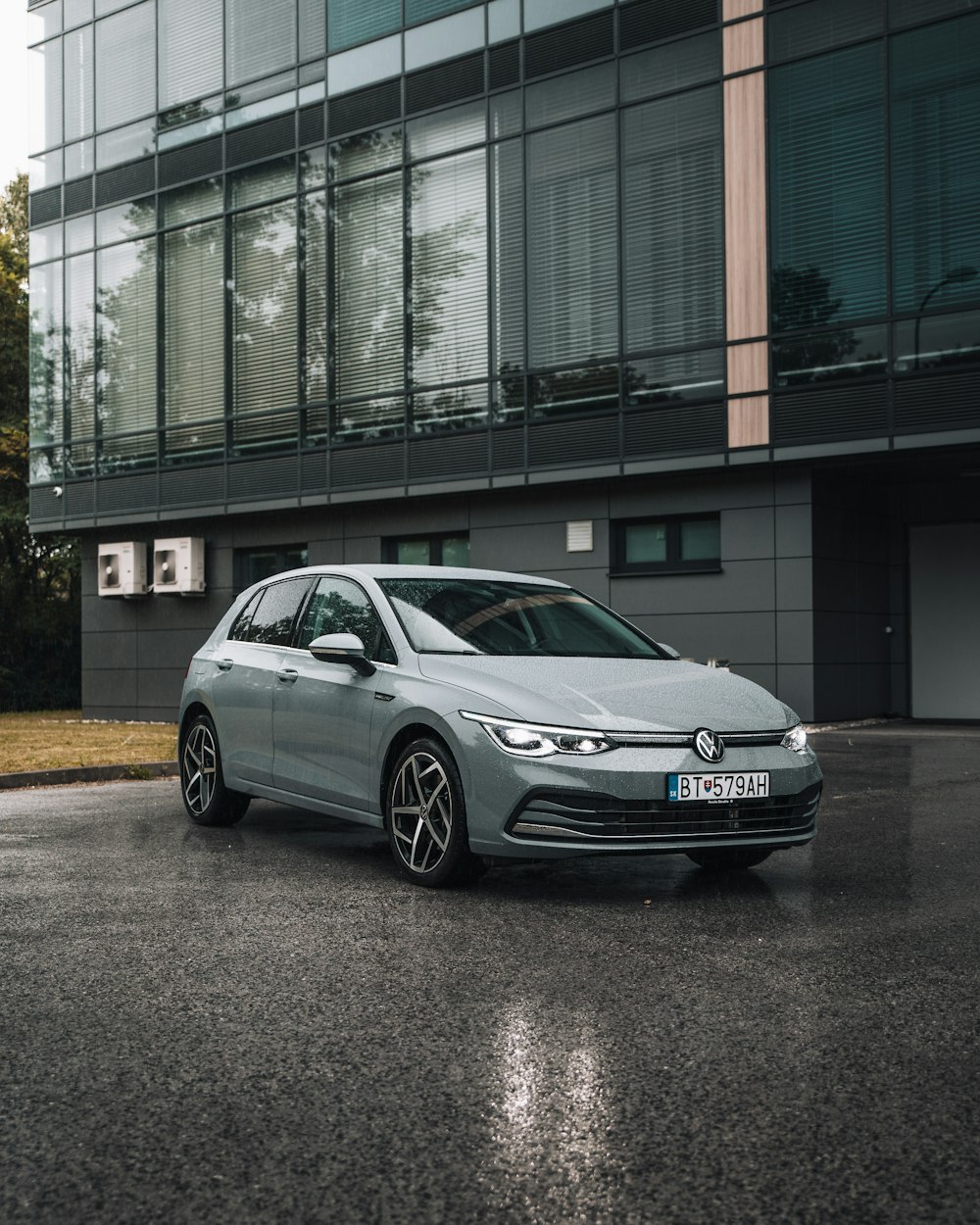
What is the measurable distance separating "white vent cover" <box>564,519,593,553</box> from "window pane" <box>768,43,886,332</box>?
12.9 feet

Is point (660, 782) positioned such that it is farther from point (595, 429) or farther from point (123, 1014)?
point (595, 429)

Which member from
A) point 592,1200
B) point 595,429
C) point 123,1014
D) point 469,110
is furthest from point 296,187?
point 592,1200

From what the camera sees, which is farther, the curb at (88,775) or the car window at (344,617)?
the curb at (88,775)

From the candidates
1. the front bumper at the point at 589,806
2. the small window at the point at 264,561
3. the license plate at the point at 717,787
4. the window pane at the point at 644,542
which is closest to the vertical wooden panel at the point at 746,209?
the window pane at the point at 644,542

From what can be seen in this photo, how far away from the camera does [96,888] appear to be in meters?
6.78

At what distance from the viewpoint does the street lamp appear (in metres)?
16.8

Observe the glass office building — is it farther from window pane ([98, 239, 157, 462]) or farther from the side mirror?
the side mirror

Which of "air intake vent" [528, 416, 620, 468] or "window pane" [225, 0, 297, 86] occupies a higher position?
"window pane" [225, 0, 297, 86]

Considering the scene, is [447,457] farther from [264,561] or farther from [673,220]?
[264,561]

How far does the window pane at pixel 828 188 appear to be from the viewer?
17.5 metres

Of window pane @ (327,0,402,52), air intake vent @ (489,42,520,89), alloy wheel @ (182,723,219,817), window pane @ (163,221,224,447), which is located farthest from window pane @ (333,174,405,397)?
alloy wheel @ (182,723,219,817)

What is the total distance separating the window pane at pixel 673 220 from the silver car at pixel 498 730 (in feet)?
36.9

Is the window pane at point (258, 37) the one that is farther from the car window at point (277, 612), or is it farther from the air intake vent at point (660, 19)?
the car window at point (277, 612)

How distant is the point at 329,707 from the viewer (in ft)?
24.8
